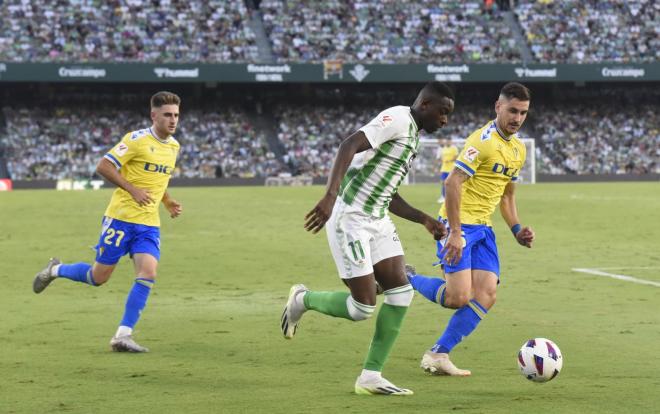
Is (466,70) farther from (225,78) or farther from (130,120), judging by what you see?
(130,120)

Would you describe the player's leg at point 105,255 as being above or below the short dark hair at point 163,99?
below

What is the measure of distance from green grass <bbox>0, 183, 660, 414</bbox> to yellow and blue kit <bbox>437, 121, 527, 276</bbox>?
86 cm

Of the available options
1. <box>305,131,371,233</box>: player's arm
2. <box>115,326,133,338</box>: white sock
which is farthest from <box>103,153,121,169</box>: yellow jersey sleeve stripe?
<box>305,131,371,233</box>: player's arm

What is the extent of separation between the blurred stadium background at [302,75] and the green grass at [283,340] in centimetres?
3385

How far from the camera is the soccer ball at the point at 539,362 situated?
7207mm

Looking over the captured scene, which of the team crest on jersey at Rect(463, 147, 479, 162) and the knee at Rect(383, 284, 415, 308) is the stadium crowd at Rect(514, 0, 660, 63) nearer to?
the team crest on jersey at Rect(463, 147, 479, 162)

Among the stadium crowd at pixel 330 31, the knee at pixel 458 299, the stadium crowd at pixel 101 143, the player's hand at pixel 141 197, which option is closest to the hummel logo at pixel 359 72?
the stadium crowd at pixel 330 31

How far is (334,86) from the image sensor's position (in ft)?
200

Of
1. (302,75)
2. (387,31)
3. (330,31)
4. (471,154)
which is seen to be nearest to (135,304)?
(471,154)

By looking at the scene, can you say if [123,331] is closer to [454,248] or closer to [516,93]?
[454,248]

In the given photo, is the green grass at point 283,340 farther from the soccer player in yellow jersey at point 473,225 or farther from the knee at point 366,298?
the knee at point 366,298

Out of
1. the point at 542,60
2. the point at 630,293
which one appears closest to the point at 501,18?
the point at 542,60

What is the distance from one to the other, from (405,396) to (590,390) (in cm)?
128

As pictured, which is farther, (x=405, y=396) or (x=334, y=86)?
(x=334, y=86)
